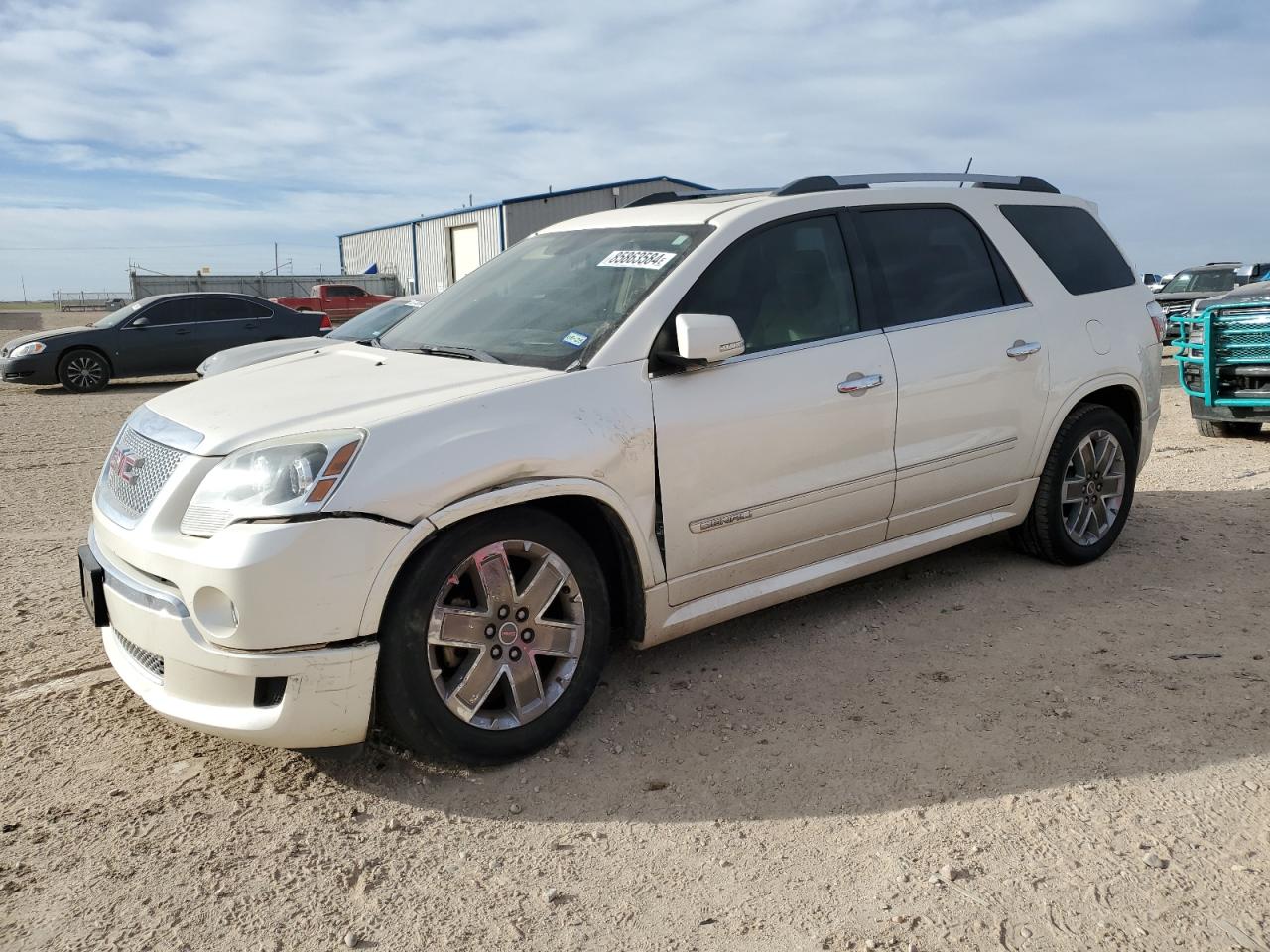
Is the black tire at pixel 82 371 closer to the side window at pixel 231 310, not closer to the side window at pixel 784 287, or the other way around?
the side window at pixel 231 310

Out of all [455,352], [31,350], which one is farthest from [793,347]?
[31,350]

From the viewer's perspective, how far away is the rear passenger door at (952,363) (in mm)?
4312

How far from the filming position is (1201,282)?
2044 cm

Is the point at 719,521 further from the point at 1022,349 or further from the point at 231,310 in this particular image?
the point at 231,310

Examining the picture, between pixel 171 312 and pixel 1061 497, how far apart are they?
1506cm

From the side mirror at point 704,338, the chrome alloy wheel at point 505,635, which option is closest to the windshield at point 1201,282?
the side mirror at point 704,338

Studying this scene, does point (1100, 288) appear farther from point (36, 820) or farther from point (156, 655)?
point (36, 820)

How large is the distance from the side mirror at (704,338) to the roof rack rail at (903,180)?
100cm

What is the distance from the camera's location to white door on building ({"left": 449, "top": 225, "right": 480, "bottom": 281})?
133 ft

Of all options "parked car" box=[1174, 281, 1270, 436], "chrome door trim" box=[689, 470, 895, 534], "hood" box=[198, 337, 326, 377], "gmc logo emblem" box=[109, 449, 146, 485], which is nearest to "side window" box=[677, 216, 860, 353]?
"chrome door trim" box=[689, 470, 895, 534]

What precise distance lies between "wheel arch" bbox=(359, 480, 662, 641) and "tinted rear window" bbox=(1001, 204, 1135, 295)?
2730 mm

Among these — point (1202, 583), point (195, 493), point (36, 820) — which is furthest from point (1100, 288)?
point (36, 820)

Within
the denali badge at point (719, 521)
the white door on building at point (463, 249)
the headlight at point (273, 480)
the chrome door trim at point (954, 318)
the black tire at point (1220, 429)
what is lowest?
the black tire at point (1220, 429)

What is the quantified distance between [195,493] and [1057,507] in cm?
387
